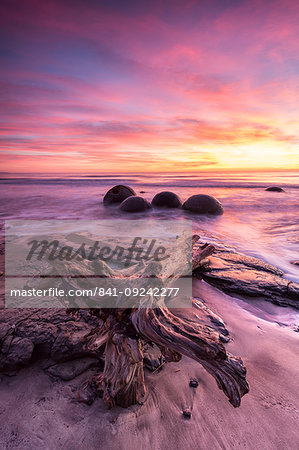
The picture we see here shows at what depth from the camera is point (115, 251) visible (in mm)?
5582

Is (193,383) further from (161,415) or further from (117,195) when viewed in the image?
(117,195)

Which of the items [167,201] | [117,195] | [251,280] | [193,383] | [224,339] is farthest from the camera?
[117,195]

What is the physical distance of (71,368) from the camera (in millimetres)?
2137

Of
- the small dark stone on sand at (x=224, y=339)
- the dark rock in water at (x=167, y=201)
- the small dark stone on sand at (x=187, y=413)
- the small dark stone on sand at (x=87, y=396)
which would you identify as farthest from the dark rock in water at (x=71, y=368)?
the dark rock in water at (x=167, y=201)

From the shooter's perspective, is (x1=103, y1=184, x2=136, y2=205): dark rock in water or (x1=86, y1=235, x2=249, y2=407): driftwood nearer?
(x1=86, y1=235, x2=249, y2=407): driftwood

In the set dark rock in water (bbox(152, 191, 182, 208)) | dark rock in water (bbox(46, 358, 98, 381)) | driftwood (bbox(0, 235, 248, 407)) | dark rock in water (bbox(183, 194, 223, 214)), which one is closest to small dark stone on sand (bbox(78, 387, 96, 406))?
driftwood (bbox(0, 235, 248, 407))

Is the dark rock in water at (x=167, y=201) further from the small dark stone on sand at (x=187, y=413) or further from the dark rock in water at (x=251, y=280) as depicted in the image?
the small dark stone on sand at (x=187, y=413)

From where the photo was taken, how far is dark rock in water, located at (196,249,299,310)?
3.69 m

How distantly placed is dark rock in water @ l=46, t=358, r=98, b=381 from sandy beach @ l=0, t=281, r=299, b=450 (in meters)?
0.05

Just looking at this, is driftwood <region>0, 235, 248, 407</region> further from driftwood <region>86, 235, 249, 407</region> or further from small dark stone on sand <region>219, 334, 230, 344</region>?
small dark stone on sand <region>219, 334, 230, 344</region>

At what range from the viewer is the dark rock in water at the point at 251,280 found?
3693 mm

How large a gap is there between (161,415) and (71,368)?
88cm

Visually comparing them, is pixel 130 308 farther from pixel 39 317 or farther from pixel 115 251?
pixel 115 251

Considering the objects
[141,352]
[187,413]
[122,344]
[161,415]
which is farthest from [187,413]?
[122,344]
